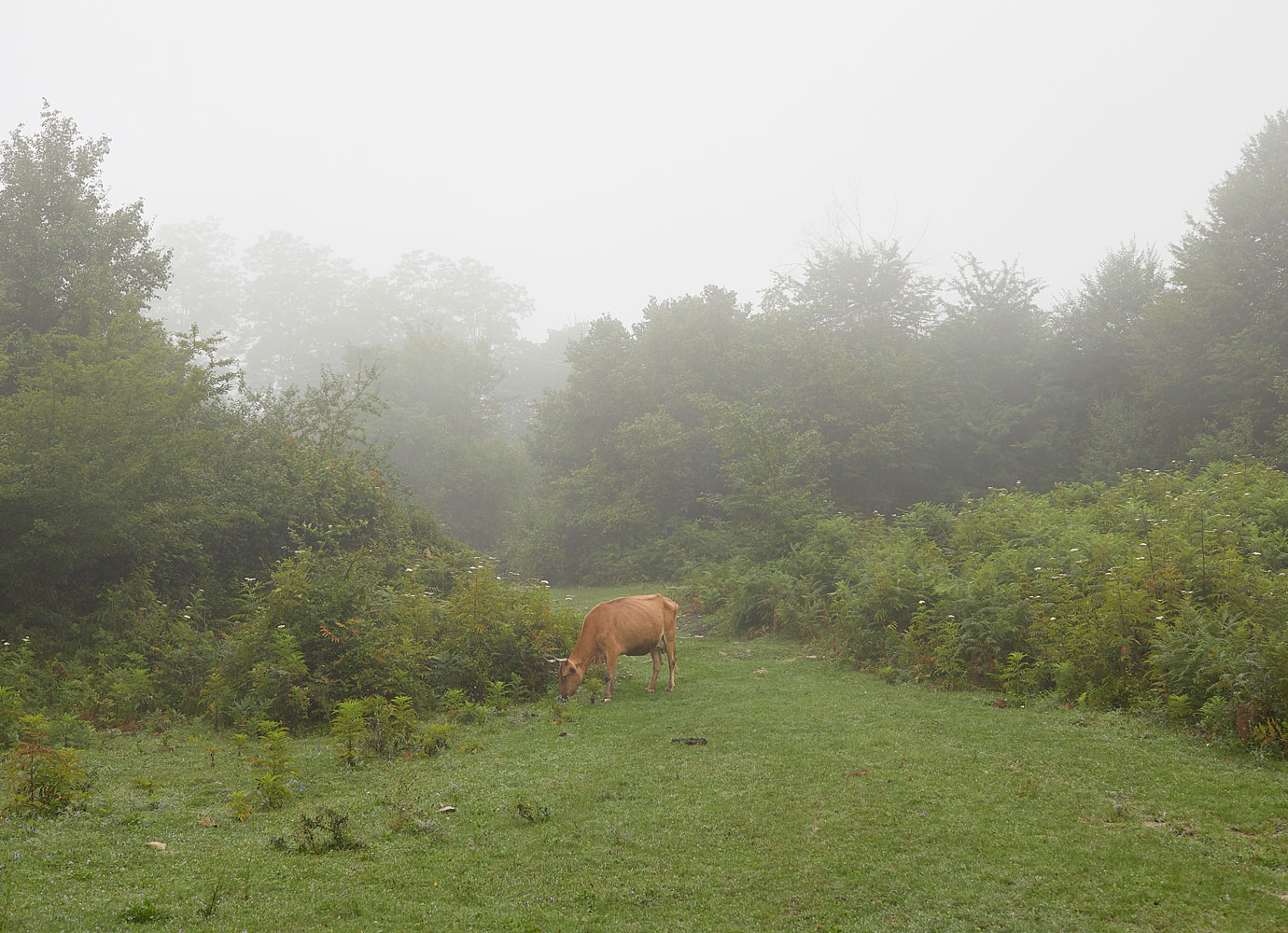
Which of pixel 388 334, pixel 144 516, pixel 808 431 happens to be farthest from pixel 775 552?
pixel 388 334

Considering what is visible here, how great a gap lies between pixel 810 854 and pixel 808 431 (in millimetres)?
25010

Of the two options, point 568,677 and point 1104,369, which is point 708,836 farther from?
point 1104,369

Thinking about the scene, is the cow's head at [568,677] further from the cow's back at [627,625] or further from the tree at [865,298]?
the tree at [865,298]

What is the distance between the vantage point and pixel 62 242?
67.0 ft

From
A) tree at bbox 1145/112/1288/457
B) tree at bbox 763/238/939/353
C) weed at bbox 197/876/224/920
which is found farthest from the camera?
tree at bbox 763/238/939/353

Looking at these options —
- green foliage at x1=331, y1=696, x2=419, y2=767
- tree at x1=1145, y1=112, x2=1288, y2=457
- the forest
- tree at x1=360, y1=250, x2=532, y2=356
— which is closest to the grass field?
green foliage at x1=331, y1=696, x2=419, y2=767

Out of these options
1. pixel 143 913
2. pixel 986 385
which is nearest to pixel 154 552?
pixel 143 913

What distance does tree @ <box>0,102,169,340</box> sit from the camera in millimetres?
19688

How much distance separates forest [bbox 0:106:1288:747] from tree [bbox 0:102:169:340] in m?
0.08

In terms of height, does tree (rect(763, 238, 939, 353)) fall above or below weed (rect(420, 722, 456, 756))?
above

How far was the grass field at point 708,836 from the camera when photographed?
5.21 m

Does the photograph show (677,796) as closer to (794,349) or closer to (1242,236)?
(794,349)

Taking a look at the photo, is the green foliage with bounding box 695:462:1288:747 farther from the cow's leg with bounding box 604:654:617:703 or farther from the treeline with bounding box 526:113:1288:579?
the treeline with bounding box 526:113:1288:579

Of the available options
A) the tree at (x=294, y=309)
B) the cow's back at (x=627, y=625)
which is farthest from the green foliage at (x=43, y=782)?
the tree at (x=294, y=309)
